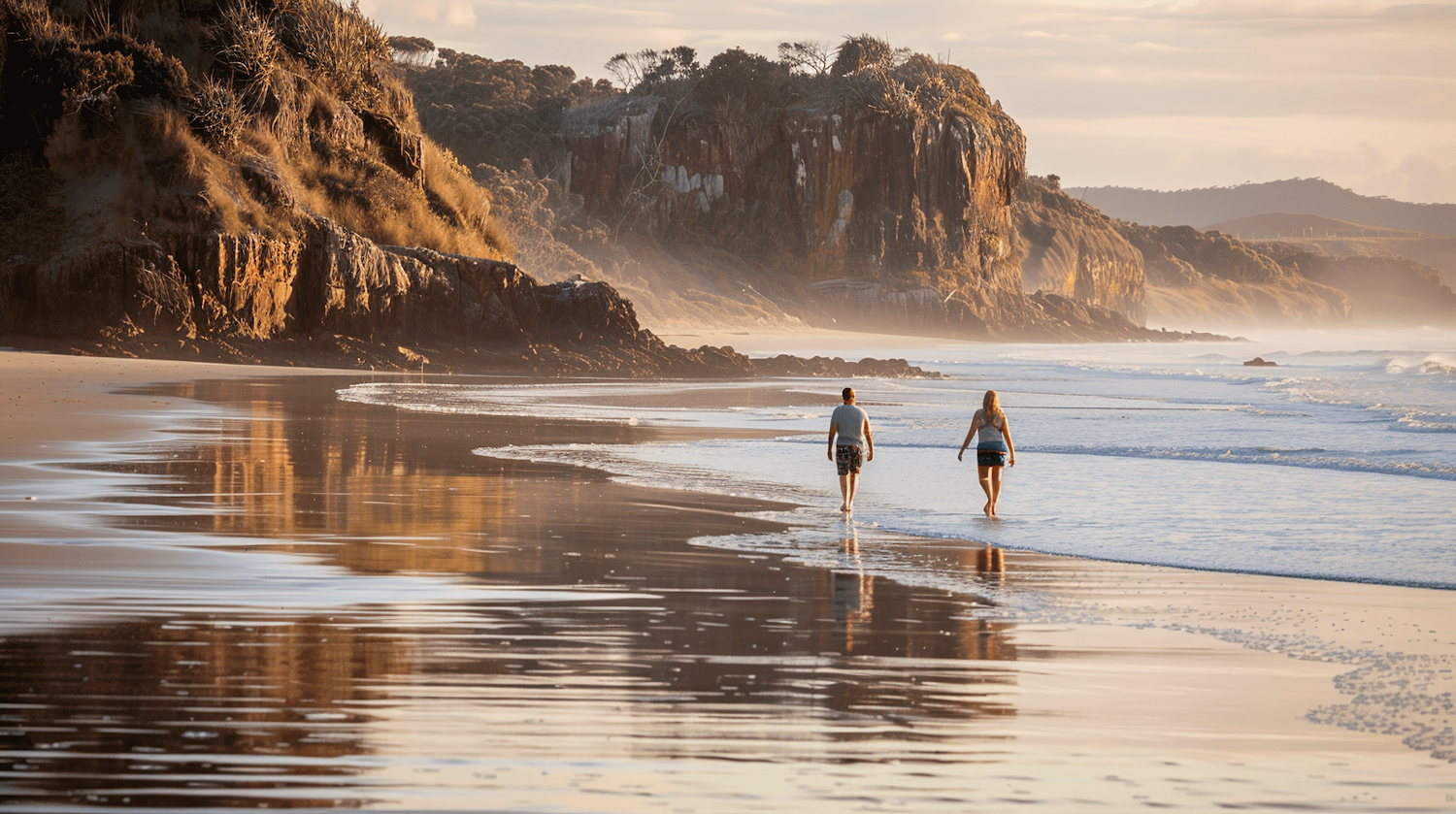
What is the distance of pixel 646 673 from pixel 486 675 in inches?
27.4

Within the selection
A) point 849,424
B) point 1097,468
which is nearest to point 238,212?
point 1097,468

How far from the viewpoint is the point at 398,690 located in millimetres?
5207

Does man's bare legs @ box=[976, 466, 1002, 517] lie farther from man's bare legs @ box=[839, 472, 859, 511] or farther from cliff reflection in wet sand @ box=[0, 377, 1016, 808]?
cliff reflection in wet sand @ box=[0, 377, 1016, 808]

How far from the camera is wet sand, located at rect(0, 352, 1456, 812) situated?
4.29 meters

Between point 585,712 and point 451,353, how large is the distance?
32.8 meters

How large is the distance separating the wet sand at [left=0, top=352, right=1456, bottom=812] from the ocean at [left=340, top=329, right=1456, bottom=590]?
746mm

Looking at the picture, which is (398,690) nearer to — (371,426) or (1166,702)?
(1166,702)

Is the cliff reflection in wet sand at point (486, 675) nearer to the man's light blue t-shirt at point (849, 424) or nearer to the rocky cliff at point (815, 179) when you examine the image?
the man's light blue t-shirt at point (849, 424)

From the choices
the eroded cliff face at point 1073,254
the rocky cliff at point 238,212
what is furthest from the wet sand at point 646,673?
the eroded cliff face at point 1073,254

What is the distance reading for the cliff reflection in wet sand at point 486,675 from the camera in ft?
14.1

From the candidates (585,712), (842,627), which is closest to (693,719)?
(585,712)

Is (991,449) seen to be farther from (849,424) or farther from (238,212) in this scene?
(238,212)

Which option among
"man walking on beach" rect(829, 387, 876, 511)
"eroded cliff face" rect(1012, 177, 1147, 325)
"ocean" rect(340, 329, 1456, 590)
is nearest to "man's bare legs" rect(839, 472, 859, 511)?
"man walking on beach" rect(829, 387, 876, 511)

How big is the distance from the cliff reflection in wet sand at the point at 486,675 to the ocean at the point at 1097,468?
5.00 feet
